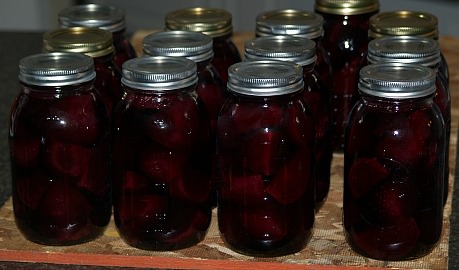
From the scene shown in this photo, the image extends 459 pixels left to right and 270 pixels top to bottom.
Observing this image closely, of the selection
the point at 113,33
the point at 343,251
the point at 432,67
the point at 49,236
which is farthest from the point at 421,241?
the point at 113,33

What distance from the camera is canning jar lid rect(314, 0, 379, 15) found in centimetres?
171

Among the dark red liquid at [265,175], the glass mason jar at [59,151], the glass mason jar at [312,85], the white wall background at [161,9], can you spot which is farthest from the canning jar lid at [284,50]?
the white wall background at [161,9]

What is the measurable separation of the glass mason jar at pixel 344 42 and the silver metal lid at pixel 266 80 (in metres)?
0.32

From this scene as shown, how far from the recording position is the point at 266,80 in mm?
1342

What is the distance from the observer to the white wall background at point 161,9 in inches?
123

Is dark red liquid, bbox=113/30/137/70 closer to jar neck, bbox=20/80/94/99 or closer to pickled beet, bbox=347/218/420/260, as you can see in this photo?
jar neck, bbox=20/80/94/99

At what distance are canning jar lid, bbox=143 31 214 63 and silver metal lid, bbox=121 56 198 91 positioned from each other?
0.22 ft

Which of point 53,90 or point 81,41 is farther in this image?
point 81,41

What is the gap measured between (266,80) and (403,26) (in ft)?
1.09

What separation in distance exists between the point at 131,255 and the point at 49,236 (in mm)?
116

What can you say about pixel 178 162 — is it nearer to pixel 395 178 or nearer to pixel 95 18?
pixel 395 178

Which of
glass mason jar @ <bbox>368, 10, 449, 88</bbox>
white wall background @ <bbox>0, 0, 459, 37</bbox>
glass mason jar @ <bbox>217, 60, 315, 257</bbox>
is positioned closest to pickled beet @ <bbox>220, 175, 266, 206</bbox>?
glass mason jar @ <bbox>217, 60, 315, 257</bbox>

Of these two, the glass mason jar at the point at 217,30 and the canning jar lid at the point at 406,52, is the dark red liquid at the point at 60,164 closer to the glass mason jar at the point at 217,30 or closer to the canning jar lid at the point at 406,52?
the glass mason jar at the point at 217,30

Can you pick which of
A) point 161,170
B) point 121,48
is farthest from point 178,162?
point 121,48
